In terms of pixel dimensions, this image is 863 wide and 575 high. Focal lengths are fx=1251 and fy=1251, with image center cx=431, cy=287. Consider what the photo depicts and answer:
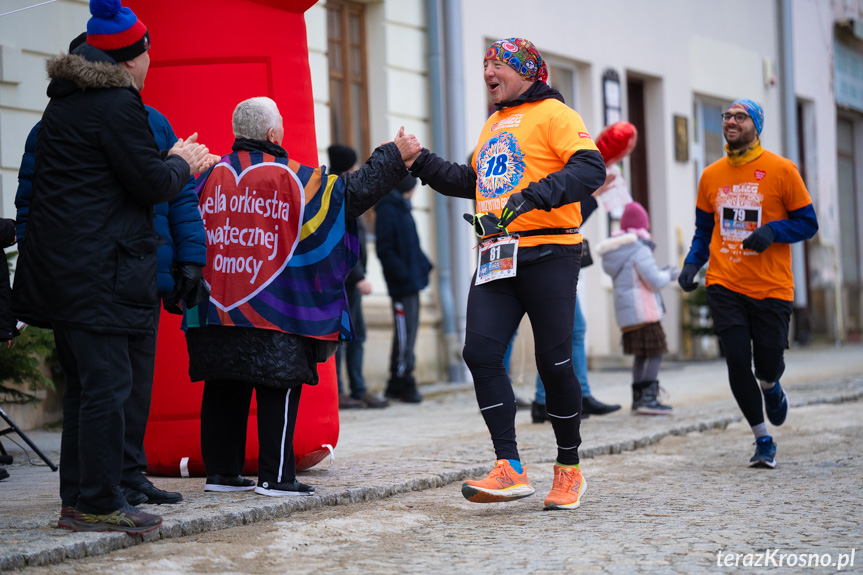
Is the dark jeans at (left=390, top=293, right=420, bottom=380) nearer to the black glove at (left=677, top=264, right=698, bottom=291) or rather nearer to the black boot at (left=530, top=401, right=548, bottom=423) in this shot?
the black boot at (left=530, top=401, right=548, bottom=423)

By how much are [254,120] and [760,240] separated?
2.66 meters

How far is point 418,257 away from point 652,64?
7.86 meters

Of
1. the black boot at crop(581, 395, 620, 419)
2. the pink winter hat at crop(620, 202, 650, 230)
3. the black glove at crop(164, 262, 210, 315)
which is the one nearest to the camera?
the black glove at crop(164, 262, 210, 315)

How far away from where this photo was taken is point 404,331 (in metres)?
11.0

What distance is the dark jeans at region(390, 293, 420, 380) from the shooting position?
10977mm

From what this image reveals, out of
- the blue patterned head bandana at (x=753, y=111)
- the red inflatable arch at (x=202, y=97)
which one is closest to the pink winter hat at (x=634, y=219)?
the blue patterned head bandana at (x=753, y=111)

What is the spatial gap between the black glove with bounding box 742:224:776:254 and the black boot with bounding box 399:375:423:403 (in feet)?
16.9

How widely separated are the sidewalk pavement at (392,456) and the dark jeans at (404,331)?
462mm

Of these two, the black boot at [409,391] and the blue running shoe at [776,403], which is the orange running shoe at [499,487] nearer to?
the blue running shoe at [776,403]

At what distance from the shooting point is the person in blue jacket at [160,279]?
4977mm

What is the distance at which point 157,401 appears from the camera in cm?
588

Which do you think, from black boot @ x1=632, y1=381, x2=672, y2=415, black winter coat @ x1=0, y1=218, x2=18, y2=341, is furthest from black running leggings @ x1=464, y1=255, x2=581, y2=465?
black boot @ x1=632, y1=381, x2=672, y2=415

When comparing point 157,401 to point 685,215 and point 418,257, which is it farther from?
point 685,215

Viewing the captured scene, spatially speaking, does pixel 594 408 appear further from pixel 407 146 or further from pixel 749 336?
pixel 407 146
